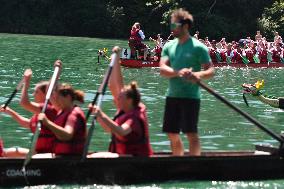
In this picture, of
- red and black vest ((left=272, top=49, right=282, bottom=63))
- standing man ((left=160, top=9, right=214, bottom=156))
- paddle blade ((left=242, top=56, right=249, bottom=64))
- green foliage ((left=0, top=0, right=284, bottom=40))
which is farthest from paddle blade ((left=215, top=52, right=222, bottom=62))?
green foliage ((left=0, top=0, right=284, bottom=40))

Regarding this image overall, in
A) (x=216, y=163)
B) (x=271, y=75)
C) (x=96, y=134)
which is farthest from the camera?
(x=271, y=75)

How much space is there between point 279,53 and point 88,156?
2495 centimetres

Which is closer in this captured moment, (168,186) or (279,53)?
(168,186)

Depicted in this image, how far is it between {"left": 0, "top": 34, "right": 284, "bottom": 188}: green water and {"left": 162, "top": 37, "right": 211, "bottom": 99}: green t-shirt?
108 centimetres

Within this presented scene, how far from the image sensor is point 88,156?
909cm

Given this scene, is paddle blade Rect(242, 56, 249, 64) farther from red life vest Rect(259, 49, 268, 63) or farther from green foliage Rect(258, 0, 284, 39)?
green foliage Rect(258, 0, 284, 39)

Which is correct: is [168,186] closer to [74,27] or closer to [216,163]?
[216,163]

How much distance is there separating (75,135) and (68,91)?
52 cm

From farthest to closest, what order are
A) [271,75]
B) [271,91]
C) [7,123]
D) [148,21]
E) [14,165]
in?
[148,21] < [271,75] < [271,91] < [7,123] < [14,165]

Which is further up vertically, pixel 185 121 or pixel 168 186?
pixel 185 121

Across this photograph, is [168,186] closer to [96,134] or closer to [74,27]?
[96,134]

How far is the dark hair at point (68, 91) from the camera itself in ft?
29.0

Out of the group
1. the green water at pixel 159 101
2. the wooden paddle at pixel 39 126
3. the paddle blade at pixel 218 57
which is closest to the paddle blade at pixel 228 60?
the paddle blade at pixel 218 57

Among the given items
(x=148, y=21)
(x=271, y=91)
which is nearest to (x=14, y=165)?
(x=271, y=91)
